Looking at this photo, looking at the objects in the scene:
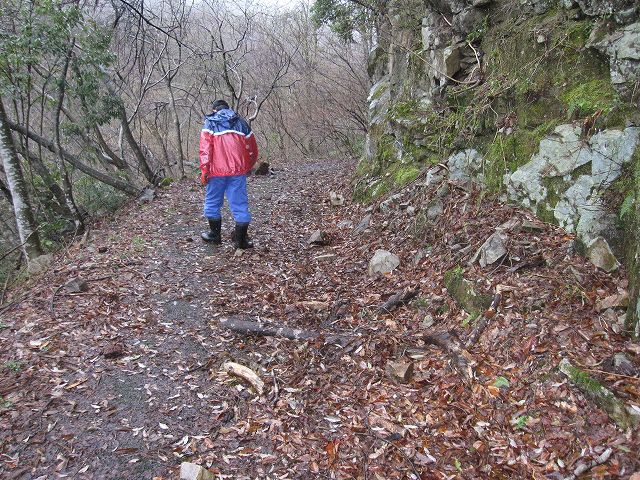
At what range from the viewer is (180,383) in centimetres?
356

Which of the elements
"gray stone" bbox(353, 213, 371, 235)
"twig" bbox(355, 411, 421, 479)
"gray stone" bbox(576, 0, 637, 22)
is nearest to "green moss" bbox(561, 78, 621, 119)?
"gray stone" bbox(576, 0, 637, 22)

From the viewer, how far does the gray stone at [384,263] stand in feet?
16.4

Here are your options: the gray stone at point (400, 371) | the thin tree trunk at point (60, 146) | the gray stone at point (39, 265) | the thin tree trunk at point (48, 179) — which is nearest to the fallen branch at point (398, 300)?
the gray stone at point (400, 371)

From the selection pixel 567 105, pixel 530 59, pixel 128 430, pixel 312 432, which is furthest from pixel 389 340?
pixel 530 59

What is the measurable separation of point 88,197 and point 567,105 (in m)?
11.8

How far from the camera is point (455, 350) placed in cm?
350

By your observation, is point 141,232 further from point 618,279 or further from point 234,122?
point 618,279

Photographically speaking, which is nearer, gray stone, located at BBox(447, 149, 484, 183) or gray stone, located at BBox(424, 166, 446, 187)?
gray stone, located at BBox(447, 149, 484, 183)

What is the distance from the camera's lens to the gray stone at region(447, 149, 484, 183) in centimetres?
510

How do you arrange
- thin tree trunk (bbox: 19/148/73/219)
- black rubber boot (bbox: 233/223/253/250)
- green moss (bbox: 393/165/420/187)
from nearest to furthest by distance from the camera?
black rubber boot (bbox: 233/223/253/250), green moss (bbox: 393/165/420/187), thin tree trunk (bbox: 19/148/73/219)

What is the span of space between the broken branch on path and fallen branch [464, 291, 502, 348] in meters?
1.06

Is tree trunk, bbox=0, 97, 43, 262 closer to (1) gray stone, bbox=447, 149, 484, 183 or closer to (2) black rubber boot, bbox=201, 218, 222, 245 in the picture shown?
(2) black rubber boot, bbox=201, 218, 222, 245

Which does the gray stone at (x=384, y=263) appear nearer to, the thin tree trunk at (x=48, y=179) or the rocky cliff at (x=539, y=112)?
the rocky cliff at (x=539, y=112)

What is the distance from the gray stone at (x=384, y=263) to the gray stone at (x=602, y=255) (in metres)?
2.01
